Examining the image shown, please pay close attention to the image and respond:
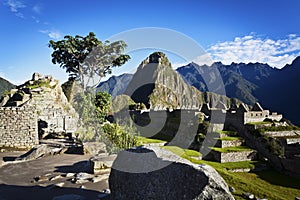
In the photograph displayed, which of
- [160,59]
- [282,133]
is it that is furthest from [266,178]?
[160,59]

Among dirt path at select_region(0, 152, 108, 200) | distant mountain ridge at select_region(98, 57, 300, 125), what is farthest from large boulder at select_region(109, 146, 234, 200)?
distant mountain ridge at select_region(98, 57, 300, 125)

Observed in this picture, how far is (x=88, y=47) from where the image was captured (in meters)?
30.6

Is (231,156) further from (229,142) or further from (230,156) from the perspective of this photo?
(229,142)

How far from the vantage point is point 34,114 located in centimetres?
1708

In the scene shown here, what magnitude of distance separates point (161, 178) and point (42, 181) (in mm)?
5850

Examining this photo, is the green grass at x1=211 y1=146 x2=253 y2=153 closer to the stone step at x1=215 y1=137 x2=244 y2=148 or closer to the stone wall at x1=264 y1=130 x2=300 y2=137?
the stone step at x1=215 y1=137 x2=244 y2=148

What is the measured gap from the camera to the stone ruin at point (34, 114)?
16578 millimetres

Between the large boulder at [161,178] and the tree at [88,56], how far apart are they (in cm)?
2394

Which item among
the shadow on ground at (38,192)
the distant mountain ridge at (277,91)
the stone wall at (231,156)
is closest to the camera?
the shadow on ground at (38,192)

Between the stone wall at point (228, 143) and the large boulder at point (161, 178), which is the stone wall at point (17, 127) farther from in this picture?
the stone wall at point (228, 143)

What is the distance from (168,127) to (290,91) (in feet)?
459

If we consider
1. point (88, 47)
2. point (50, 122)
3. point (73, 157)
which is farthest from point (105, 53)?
point (73, 157)

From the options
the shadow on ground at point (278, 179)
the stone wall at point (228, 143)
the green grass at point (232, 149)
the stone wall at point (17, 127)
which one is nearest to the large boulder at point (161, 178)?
the stone wall at point (17, 127)

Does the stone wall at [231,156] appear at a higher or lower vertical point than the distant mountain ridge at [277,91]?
lower
